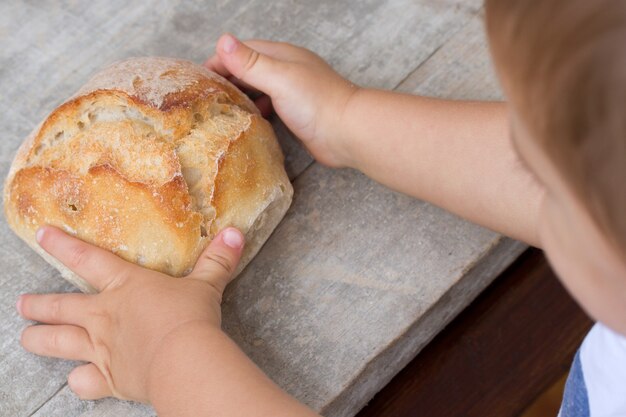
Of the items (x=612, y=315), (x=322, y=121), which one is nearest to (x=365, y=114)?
(x=322, y=121)

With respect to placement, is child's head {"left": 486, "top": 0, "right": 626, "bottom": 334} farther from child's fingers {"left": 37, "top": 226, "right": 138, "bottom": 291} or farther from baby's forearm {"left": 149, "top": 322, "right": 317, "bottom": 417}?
child's fingers {"left": 37, "top": 226, "right": 138, "bottom": 291}

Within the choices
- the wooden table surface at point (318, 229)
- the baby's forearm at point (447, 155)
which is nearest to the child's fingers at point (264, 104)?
the wooden table surface at point (318, 229)

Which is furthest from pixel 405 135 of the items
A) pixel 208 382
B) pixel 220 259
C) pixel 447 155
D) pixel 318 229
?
pixel 208 382

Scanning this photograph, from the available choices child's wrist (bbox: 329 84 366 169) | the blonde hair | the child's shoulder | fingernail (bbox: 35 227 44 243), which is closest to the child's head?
the blonde hair

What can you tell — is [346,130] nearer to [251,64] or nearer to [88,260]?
[251,64]

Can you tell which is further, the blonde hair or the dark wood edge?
the dark wood edge
